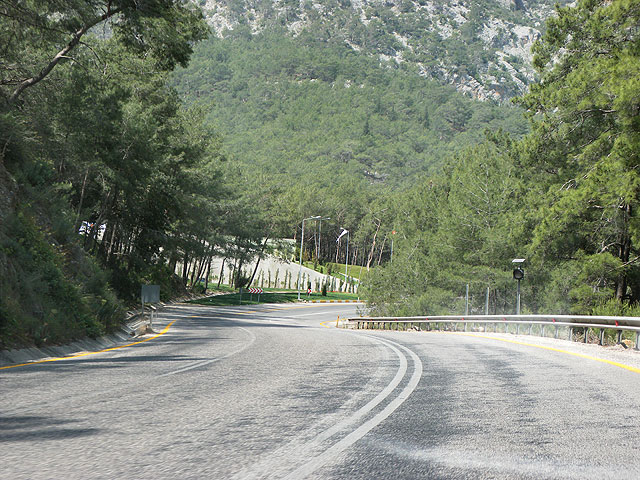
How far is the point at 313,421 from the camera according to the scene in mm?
6066

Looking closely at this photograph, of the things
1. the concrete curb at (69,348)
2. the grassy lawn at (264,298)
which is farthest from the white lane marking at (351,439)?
the grassy lawn at (264,298)

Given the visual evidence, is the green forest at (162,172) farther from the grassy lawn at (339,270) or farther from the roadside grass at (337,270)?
the grassy lawn at (339,270)

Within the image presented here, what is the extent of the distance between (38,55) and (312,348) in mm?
15841

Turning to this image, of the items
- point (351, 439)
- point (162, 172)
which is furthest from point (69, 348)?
point (162, 172)

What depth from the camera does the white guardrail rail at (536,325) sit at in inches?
670

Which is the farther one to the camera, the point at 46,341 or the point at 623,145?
the point at 623,145

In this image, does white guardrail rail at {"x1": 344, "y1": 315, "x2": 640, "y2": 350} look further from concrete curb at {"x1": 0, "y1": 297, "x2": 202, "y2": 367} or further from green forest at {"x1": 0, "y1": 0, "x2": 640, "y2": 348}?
concrete curb at {"x1": 0, "y1": 297, "x2": 202, "y2": 367}

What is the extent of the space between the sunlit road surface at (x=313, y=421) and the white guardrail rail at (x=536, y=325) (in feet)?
21.4

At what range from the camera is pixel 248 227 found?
245 feet

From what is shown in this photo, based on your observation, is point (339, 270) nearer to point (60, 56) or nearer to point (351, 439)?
point (60, 56)

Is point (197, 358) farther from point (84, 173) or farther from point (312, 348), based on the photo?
point (84, 173)

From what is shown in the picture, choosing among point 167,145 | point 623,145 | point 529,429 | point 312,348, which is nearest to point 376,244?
point 167,145

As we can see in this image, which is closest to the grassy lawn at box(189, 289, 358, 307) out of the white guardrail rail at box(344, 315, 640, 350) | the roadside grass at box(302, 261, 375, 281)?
the roadside grass at box(302, 261, 375, 281)

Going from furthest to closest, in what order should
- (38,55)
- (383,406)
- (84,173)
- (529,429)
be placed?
(84,173) → (38,55) → (383,406) → (529,429)
